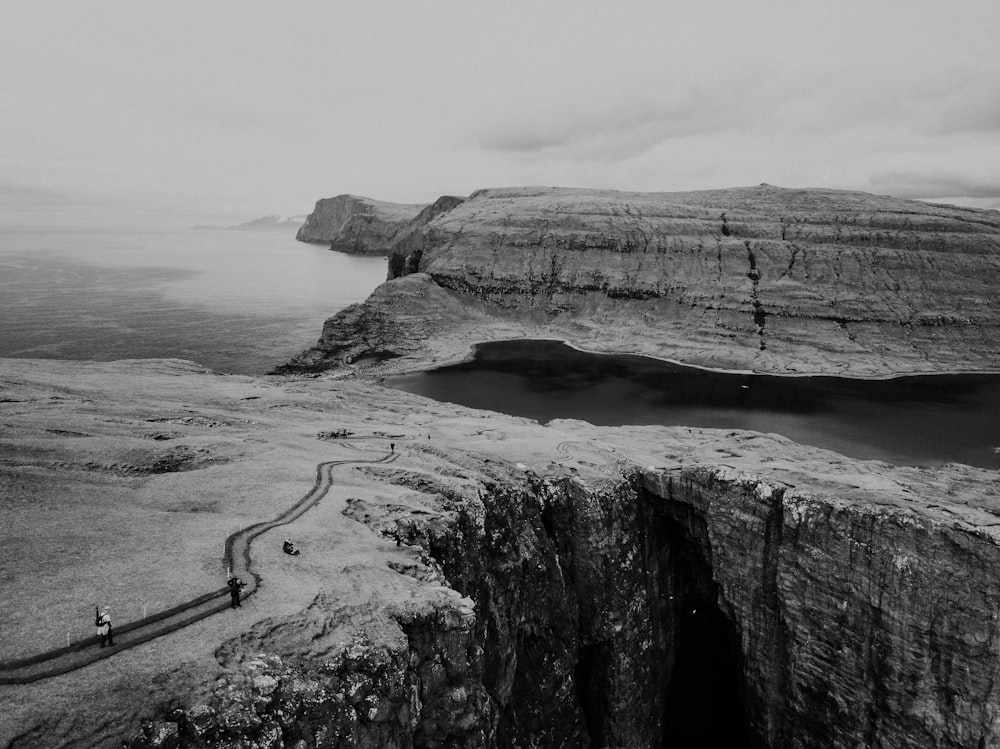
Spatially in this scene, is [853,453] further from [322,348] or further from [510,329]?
[322,348]

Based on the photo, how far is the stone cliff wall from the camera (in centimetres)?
3272

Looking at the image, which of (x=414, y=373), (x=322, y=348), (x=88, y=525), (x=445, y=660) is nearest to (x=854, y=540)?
(x=445, y=660)

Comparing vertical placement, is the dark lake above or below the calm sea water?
below

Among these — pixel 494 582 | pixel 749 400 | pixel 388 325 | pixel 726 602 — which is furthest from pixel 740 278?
pixel 494 582

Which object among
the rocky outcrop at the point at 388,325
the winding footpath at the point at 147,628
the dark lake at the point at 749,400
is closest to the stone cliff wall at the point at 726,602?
the winding footpath at the point at 147,628

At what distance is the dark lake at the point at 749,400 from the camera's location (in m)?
74.9

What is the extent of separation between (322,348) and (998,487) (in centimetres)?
10272

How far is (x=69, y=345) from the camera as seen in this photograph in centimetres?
10444

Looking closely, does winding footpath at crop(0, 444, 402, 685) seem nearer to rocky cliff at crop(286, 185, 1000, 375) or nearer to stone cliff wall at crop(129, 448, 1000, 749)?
stone cliff wall at crop(129, 448, 1000, 749)

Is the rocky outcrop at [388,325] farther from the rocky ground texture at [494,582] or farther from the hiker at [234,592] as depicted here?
the hiker at [234,592]

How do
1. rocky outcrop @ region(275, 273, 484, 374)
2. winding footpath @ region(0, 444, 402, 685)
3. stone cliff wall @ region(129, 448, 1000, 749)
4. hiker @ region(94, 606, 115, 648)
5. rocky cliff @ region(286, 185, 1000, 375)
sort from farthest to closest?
rocky cliff @ region(286, 185, 1000, 375) < rocky outcrop @ region(275, 273, 484, 374) < stone cliff wall @ region(129, 448, 1000, 749) < hiker @ region(94, 606, 115, 648) < winding footpath @ region(0, 444, 402, 685)

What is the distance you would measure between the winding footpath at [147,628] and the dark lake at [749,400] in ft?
189

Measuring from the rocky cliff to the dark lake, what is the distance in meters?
9.02

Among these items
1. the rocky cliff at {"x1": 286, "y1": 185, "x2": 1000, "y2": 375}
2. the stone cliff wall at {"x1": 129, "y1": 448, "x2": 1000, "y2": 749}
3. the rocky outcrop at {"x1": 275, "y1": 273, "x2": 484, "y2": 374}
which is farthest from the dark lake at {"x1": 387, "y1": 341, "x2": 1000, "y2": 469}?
the stone cliff wall at {"x1": 129, "y1": 448, "x2": 1000, "y2": 749}
